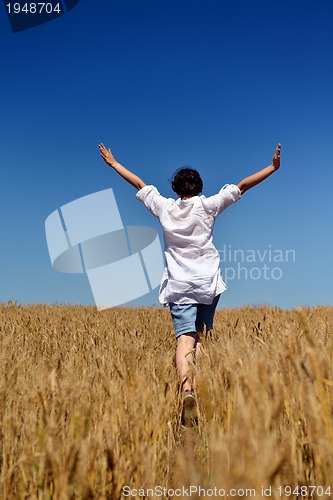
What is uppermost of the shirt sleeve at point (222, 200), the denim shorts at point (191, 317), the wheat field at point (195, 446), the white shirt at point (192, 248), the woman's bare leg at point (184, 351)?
the shirt sleeve at point (222, 200)

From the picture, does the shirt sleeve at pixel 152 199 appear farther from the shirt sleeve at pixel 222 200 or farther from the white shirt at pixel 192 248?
the shirt sleeve at pixel 222 200

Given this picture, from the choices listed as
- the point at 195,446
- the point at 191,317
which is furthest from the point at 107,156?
the point at 195,446

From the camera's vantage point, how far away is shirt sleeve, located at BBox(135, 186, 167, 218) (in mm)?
4168

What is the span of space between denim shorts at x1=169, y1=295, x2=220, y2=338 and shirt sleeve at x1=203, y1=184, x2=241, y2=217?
0.71 meters

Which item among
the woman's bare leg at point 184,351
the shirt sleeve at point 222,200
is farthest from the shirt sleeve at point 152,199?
the woman's bare leg at point 184,351

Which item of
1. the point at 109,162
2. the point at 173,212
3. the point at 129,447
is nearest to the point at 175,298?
the point at 173,212

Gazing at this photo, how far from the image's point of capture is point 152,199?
4203 millimetres

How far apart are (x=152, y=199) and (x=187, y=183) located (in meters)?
0.32

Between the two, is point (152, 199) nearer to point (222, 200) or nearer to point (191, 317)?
point (222, 200)

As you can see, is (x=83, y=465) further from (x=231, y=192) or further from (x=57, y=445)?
(x=231, y=192)

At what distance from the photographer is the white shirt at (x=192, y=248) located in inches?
155

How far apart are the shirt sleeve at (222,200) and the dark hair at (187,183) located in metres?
0.18

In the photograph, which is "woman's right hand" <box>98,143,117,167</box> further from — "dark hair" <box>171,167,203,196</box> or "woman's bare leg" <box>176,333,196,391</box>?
"woman's bare leg" <box>176,333,196,391</box>

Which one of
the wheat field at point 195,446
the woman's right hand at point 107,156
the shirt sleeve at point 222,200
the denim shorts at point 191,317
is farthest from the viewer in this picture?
the woman's right hand at point 107,156
